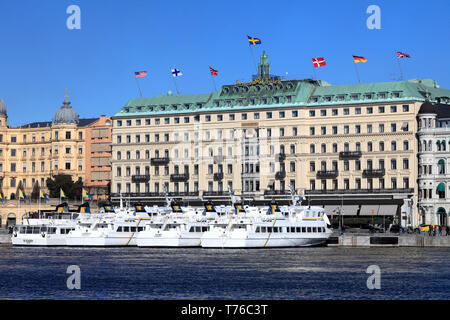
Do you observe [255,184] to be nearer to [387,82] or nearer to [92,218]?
[387,82]

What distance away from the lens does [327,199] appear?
171 meters

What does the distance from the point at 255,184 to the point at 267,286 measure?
361 ft

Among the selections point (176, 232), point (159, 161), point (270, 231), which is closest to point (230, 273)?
point (270, 231)

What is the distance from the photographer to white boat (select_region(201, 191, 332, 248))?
125 m

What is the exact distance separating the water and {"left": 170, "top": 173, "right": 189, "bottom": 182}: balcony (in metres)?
63.5

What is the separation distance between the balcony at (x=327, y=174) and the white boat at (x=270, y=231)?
4270cm

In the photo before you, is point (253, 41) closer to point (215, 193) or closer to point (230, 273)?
point (215, 193)

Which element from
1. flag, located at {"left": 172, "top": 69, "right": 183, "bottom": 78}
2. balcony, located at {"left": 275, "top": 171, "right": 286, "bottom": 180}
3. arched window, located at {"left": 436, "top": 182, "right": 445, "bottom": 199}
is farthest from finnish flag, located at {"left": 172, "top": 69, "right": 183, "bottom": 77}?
arched window, located at {"left": 436, "top": 182, "right": 445, "bottom": 199}

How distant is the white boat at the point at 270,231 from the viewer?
4926 inches

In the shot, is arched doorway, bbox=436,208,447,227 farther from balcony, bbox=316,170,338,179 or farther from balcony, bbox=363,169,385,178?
balcony, bbox=316,170,338,179

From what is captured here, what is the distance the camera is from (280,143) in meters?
177

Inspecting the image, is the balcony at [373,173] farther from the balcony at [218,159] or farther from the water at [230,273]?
the water at [230,273]

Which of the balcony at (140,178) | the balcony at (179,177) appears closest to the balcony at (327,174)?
A: the balcony at (179,177)
